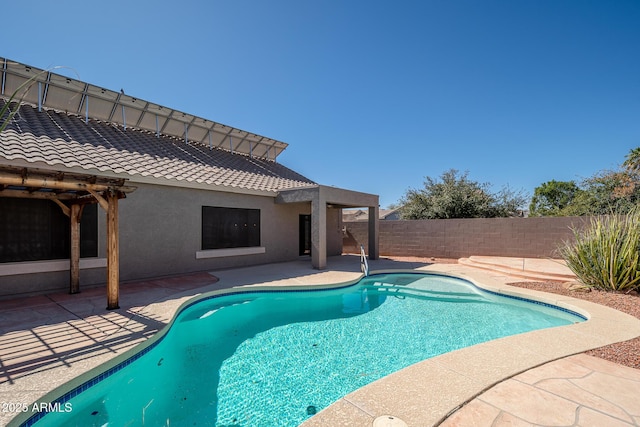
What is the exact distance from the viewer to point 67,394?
3523 mm

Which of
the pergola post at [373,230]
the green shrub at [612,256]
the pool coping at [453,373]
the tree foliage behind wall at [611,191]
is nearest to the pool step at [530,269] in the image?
the green shrub at [612,256]

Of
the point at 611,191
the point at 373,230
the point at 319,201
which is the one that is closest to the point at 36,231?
the point at 319,201

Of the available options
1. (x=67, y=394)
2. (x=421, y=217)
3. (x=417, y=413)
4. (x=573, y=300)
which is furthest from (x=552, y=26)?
(x=67, y=394)

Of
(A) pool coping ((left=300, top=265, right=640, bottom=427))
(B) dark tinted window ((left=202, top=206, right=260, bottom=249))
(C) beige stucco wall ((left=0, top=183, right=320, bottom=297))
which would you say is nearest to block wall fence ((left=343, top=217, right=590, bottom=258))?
(B) dark tinted window ((left=202, top=206, right=260, bottom=249))

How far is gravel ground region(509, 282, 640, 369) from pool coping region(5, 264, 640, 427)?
164mm

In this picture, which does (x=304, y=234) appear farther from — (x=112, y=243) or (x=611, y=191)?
(x=611, y=191)

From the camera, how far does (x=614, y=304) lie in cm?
669

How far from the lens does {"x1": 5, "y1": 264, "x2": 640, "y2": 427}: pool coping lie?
2885 millimetres

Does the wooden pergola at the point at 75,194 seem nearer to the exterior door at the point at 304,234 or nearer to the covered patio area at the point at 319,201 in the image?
the covered patio area at the point at 319,201

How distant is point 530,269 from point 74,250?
1443 centimetres

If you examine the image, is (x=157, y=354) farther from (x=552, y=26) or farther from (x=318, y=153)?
(x=318, y=153)

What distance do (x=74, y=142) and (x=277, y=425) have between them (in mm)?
10543

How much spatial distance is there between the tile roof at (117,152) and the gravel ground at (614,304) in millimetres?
10427

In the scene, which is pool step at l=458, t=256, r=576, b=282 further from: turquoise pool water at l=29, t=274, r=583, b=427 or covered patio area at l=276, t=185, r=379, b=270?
covered patio area at l=276, t=185, r=379, b=270
